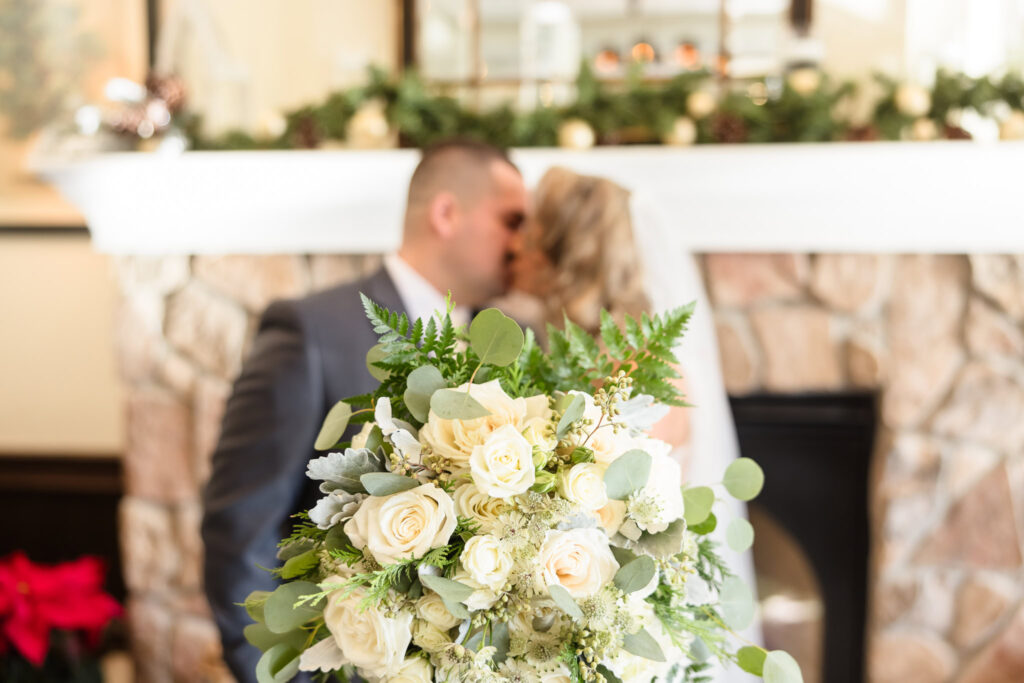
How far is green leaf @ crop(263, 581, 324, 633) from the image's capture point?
0.73 m

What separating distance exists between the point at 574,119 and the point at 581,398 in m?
1.60

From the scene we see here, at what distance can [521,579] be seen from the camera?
2.19ft

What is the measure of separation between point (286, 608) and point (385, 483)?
16cm

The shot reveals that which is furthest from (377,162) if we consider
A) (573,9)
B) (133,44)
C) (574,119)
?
(133,44)

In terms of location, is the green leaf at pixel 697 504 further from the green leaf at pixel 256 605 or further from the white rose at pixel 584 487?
the green leaf at pixel 256 605

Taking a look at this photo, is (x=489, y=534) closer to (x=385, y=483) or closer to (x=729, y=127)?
(x=385, y=483)

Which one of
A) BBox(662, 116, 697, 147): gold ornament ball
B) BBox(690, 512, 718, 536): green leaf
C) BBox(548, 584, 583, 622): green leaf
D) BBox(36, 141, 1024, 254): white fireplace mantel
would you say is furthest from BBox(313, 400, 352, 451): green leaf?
BBox(662, 116, 697, 147): gold ornament ball

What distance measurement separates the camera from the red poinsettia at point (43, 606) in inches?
74.0

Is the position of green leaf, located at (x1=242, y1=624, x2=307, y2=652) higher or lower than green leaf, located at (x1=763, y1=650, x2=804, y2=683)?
higher

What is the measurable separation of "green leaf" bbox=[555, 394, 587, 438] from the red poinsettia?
1.69 m

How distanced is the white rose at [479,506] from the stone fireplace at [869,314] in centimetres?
152

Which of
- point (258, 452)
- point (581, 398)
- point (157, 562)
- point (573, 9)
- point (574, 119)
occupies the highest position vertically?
point (573, 9)

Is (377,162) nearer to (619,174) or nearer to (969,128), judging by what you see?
(619,174)

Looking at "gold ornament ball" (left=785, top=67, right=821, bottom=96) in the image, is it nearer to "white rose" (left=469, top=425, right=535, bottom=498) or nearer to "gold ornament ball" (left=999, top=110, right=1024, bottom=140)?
"gold ornament ball" (left=999, top=110, right=1024, bottom=140)
